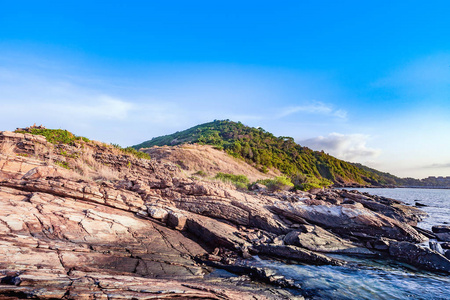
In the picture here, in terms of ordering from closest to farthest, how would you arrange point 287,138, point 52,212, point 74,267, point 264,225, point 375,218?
point 74,267 → point 52,212 → point 264,225 → point 375,218 → point 287,138

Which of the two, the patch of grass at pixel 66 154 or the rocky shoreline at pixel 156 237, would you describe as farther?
the patch of grass at pixel 66 154

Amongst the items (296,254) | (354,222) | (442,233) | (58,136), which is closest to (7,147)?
(58,136)

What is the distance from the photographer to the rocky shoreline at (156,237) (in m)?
5.63

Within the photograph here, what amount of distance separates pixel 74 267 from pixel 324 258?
9063mm

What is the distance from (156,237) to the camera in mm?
9766

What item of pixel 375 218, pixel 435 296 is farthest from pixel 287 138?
pixel 435 296

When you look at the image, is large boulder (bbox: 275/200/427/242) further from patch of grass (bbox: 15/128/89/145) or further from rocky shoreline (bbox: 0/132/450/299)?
patch of grass (bbox: 15/128/89/145)

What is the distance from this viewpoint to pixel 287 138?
109875 mm

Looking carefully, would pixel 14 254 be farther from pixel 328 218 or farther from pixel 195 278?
pixel 328 218

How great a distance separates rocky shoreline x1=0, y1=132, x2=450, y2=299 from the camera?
222 inches

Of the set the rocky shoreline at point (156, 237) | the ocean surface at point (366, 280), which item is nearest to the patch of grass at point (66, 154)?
the rocky shoreline at point (156, 237)

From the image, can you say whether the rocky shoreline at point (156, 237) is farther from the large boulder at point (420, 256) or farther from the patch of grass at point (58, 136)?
the patch of grass at point (58, 136)

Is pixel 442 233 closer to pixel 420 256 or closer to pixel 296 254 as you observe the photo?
pixel 420 256

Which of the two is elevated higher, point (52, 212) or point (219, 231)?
point (52, 212)
